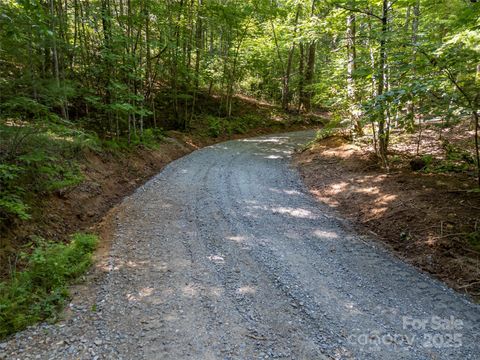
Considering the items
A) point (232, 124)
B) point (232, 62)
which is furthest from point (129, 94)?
point (232, 62)

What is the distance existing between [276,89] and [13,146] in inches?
874

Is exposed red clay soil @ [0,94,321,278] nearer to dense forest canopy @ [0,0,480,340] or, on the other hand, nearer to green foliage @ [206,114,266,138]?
dense forest canopy @ [0,0,480,340]

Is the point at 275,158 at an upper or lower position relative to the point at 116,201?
upper

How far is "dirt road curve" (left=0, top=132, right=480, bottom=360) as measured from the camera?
3.29 m

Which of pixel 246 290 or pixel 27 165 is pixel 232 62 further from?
pixel 246 290

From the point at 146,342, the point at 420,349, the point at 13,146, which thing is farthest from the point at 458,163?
the point at 13,146

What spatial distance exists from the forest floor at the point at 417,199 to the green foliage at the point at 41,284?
17.4 ft

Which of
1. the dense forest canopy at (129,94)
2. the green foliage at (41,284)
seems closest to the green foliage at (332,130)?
the dense forest canopy at (129,94)

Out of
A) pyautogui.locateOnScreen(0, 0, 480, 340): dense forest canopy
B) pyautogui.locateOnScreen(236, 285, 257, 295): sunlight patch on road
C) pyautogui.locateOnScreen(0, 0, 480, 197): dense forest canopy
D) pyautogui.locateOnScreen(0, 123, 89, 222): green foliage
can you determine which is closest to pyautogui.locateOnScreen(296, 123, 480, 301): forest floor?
pyautogui.locateOnScreen(0, 0, 480, 340): dense forest canopy

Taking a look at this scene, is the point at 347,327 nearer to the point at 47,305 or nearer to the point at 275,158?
the point at 47,305

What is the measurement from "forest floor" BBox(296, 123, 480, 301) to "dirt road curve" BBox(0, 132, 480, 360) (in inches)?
17.9

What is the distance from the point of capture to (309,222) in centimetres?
658

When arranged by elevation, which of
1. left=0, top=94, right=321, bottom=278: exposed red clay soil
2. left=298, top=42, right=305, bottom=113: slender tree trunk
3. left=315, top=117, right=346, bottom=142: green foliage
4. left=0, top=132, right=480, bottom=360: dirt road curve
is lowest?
left=0, top=132, right=480, bottom=360: dirt road curve

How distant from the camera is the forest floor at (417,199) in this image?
4891 millimetres
